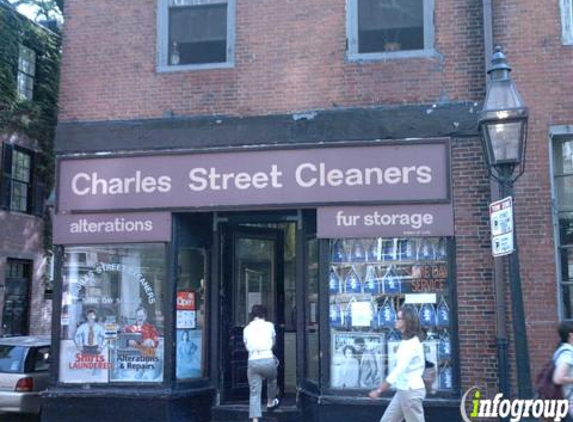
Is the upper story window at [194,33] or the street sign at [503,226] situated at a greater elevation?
the upper story window at [194,33]

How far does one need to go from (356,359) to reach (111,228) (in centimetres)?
403

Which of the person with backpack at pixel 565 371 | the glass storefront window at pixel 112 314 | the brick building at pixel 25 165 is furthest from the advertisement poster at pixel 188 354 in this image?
the brick building at pixel 25 165

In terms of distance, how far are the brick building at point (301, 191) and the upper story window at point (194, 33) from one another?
3cm

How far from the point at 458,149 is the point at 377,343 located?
2910 millimetres

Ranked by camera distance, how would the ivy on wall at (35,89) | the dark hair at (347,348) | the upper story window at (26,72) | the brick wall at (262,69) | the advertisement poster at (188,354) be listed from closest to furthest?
1. the dark hair at (347,348)
2. the brick wall at (262,69)
3. the advertisement poster at (188,354)
4. the ivy on wall at (35,89)
5. the upper story window at (26,72)

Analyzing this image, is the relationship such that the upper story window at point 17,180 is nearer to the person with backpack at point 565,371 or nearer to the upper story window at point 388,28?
the upper story window at point 388,28

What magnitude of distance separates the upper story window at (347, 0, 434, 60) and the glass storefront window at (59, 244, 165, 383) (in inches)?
164

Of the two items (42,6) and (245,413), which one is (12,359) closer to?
(245,413)

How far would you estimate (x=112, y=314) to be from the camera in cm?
1062

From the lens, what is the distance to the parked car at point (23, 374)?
35.1 ft

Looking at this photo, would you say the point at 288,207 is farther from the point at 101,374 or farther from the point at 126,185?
the point at 101,374

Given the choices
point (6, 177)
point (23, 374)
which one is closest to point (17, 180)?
point (6, 177)

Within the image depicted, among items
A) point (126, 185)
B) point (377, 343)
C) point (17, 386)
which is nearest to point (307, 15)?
point (126, 185)

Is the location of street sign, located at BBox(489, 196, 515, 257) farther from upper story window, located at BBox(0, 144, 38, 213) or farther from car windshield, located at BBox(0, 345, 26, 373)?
upper story window, located at BBox(0, 144, 38, 213)
